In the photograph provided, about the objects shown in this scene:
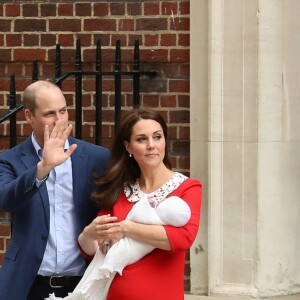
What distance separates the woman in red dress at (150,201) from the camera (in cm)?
383

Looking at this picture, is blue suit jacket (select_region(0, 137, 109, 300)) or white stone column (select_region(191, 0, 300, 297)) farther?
white stone column (select_region(191, 0, 300, 297))

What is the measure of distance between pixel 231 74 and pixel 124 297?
8.33 ft

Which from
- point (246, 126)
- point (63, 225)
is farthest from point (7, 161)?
point (246, 126)

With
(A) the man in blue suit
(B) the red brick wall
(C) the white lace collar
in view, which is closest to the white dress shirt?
(A) the man in blue suit

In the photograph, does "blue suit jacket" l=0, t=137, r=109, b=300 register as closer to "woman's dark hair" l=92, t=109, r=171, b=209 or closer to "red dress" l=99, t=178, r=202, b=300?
"woman's dark hair" l=92, t=109, r=171, b=209

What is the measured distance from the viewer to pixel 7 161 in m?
4.16

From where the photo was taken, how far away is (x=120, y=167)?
4.09 m

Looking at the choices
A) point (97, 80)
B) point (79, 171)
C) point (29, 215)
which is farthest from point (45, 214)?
point (97, 80)

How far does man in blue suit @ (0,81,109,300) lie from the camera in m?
4.01

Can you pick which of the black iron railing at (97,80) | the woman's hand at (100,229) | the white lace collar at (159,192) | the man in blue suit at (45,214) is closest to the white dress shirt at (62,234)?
the man in blue suit at (45,214)

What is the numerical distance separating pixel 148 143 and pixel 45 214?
0.55m

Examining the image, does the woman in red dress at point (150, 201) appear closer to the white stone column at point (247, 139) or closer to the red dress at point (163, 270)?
the red dress at point (163, 270)

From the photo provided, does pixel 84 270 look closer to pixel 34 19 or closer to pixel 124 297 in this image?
pixel 124 297

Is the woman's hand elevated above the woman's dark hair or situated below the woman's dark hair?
below
